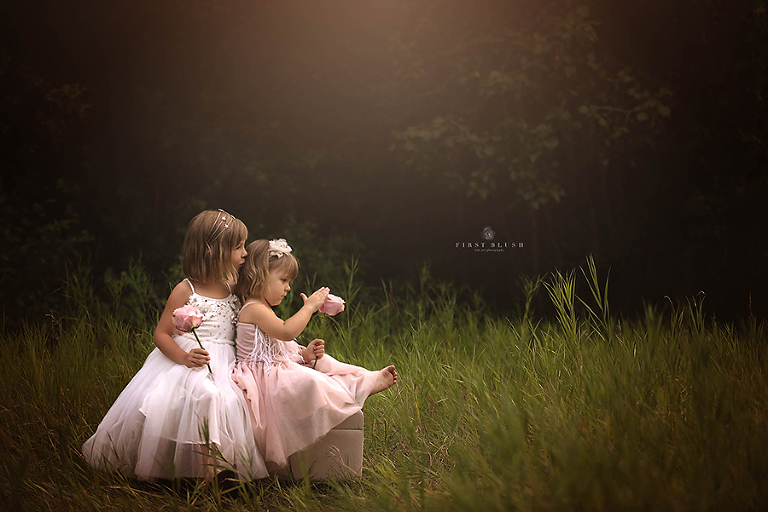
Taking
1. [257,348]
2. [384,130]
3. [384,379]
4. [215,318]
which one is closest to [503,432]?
[384,379]

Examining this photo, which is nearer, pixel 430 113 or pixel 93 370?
pixel 93 370

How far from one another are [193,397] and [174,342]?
0.23m

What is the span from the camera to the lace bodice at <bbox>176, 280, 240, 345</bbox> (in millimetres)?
2021

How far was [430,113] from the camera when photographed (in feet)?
15.5

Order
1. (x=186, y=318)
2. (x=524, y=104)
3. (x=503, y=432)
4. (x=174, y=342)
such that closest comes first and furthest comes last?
(x=503, y=432) < (x=186, y=318) < (x=174, y=342) < (x=524, y=104)

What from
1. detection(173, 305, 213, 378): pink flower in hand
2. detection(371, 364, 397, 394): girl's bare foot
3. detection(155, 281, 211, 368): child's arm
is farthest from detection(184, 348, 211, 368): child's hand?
detection(371, 364, 397, 394): girl's bare foot

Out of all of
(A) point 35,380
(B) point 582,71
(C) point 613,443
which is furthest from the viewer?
(B) point 582,71

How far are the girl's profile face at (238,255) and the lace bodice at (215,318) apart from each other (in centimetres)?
11

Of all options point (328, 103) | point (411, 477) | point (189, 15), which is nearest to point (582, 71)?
point (328, 103)

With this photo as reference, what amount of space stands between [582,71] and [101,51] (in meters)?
3.40

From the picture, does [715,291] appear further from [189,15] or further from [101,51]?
[101,51]

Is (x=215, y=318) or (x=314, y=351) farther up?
(x=215, y=318)

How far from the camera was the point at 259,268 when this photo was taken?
6.72 ft

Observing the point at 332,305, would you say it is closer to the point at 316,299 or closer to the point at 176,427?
the point at 316,299
